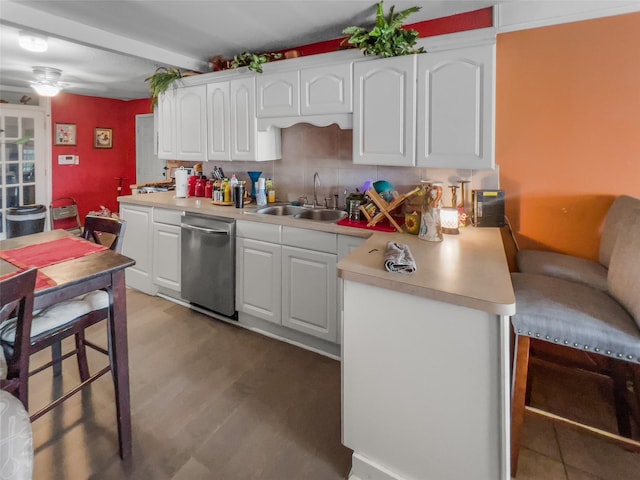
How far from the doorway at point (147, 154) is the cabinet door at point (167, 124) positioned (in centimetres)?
246

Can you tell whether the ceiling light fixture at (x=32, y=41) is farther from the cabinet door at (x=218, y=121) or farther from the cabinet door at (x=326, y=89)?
the cabinet door at (x=326, y=89)

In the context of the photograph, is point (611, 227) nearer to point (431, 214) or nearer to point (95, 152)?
point (431, 214)

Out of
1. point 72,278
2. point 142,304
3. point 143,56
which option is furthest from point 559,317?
point 143,56

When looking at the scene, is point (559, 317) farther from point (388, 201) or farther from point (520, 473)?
point (388, 201)

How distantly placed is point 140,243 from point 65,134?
3636mm

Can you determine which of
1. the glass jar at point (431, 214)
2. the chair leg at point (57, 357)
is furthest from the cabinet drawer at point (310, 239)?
the chair leg at point (57, 357)

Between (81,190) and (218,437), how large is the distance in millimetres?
5748

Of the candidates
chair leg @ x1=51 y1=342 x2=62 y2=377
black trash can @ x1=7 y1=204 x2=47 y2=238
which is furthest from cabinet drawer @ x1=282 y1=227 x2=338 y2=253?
black trash can @ x1=7 y1=204 x2=47 y2=238

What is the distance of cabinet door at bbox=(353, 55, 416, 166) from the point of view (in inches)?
87.6

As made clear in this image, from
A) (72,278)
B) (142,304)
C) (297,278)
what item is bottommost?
(142,304)

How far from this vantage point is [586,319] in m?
1.38

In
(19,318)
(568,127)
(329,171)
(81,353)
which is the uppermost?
(568,127)

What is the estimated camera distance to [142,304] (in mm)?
3252

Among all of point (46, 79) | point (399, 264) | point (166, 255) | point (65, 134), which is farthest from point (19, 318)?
point (65, 134)
